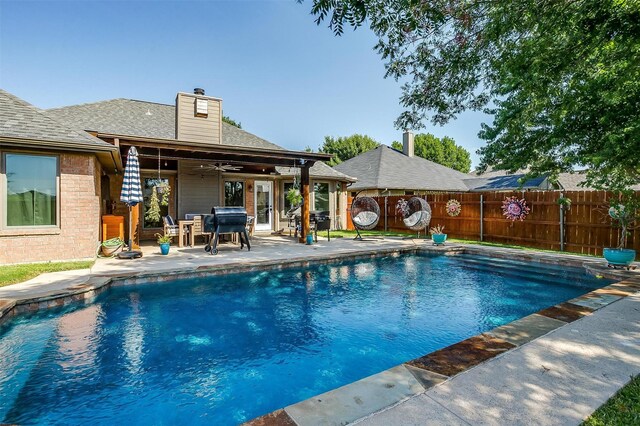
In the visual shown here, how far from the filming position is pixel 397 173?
68.5 feet

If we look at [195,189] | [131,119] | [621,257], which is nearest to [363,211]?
[195,189]

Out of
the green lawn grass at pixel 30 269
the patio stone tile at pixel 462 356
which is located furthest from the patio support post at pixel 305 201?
the patio stone tile at pixel 462 356

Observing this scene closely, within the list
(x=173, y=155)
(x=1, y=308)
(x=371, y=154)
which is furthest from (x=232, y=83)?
(x=1, y=308)

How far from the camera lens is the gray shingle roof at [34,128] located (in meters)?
6.89

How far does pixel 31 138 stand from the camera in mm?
6781

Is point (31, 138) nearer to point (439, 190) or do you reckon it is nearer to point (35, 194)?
point (35, 194)

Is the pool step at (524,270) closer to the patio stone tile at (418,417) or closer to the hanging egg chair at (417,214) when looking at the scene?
the hanging egg chair at (417,214)

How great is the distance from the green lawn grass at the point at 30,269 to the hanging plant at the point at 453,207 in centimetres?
1211

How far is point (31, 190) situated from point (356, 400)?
27.7ft

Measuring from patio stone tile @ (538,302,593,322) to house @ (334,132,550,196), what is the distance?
14608 millimetres

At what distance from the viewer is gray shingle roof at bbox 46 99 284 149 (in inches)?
453

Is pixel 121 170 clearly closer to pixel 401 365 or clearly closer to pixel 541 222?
pixel 401 365

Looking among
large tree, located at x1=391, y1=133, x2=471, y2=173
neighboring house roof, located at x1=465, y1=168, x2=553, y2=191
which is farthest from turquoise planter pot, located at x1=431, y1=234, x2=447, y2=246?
large tree, located at x1=391, y1=133, x2=471, y2=173

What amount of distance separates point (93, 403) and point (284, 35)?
12.4m
